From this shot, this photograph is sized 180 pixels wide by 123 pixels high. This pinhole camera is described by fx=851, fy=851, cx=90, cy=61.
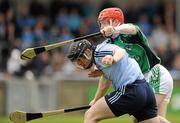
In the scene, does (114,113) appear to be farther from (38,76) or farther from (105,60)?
(38,76)

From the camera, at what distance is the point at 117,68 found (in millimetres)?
10805

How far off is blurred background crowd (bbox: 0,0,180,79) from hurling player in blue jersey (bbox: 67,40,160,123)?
11170 millimetres

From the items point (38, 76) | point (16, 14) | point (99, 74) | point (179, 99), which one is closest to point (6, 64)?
point (38, 76)

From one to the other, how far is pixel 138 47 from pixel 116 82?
1030 millimetres

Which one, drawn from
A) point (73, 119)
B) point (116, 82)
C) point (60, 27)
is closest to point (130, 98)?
point (116, 82)

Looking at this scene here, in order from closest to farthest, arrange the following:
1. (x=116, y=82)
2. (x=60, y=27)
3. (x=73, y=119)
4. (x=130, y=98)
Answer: (x=130, y=98), (x=116, y=82), (x=73, y=119), (x=60, y=27)

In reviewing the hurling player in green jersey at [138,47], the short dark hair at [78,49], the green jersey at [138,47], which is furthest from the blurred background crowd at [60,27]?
the short dark hair at [78,49]

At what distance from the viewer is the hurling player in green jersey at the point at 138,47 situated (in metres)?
11.2

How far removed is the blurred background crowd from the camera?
73.9 ft

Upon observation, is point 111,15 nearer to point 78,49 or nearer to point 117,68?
Result: point 78,49

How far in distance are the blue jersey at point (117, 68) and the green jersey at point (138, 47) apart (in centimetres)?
77

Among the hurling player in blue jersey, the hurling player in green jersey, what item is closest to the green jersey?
the hurling player in green jersey

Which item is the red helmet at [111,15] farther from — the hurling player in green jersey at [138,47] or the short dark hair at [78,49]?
the short dark hair at [78,49]

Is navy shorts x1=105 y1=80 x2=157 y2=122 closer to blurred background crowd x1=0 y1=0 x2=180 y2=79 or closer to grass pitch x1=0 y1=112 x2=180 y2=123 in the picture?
grass pitch x1=0 y1=112 x2=180 y2=123
